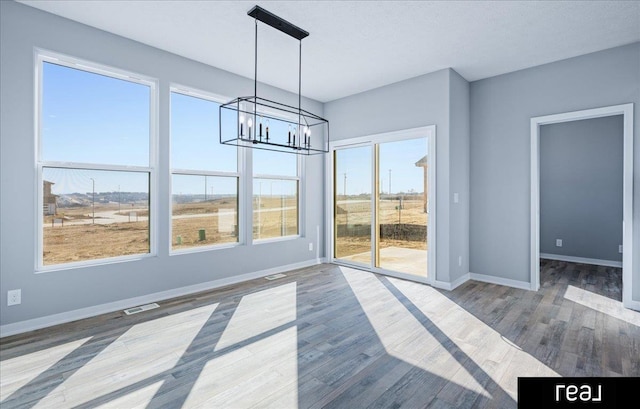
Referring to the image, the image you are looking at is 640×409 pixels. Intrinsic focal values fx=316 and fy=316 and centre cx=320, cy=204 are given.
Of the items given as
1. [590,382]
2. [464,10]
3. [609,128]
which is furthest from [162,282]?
[609,128]

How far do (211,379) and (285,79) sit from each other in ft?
12.9

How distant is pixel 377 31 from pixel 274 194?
2787mm

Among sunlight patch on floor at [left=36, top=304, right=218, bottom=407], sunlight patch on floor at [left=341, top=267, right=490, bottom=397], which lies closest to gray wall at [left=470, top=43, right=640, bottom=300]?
sunlight patch on floor at [left=341, top=267, right=490, bottom=397]

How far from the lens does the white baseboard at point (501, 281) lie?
4.20m

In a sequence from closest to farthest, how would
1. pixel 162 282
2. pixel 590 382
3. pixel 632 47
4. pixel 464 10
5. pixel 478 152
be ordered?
pixel 590 382, pixel 464 10, pixel 632 47, pixel 162 282, pixel 478 152

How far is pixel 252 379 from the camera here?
7.02 feet

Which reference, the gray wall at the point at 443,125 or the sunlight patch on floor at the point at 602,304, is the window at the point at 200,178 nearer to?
the gray wall at the point at 443,125

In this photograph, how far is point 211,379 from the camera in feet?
6.99

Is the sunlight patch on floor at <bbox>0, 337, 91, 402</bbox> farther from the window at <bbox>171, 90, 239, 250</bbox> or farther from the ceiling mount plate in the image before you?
the ceiling mount plate

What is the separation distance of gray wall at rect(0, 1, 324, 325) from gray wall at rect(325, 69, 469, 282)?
8.15 feet

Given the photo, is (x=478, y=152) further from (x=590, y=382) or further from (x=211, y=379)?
(x=211, y=379)

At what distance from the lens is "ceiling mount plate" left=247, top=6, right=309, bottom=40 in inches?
114

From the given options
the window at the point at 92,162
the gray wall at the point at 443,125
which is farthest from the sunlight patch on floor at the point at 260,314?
the gray wall at the point at 443,125

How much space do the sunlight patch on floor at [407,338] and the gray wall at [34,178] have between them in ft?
6.71
